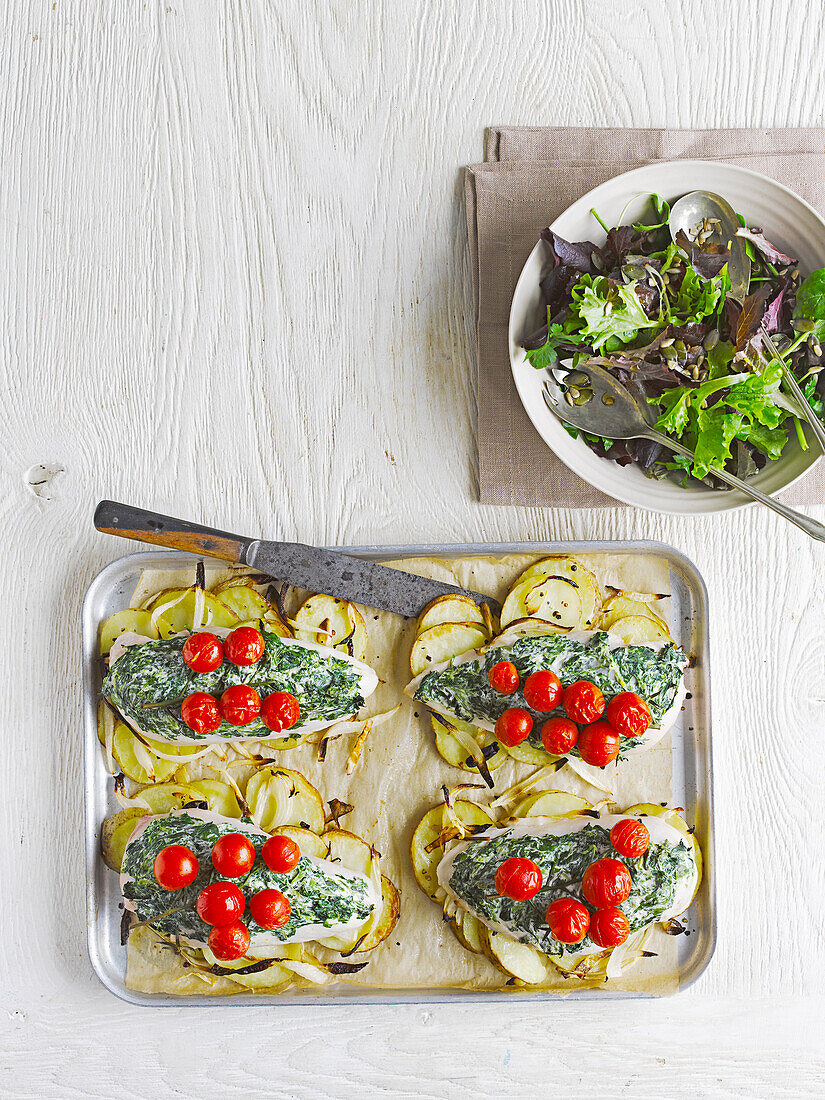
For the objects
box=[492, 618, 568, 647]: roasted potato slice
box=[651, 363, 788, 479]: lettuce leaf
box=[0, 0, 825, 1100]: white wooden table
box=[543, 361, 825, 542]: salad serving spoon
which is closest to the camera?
box=[651, 363, 788, 479]: lettuce leaf

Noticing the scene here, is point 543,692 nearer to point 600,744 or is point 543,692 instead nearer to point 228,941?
point 600,744

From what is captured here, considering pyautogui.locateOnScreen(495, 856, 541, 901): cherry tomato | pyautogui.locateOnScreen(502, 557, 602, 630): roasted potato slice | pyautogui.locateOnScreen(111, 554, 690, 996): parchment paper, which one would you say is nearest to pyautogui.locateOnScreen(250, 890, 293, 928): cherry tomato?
pyautogui.locateOnScreen(111, 554, 690, 996): parchment paper

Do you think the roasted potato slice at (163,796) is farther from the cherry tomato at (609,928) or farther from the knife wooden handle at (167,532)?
the cherry tomato at (609,928)

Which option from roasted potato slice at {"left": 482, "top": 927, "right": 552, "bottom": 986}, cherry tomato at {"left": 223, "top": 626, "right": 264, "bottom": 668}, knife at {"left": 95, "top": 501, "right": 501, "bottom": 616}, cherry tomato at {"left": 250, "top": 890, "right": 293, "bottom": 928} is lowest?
roasted potato slice at {"left": 482, "top": 927, "right": 552, "bottom": 986}

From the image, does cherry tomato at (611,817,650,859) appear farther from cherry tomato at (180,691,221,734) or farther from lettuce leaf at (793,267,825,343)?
lettuce leaf at (793,267,825,343)

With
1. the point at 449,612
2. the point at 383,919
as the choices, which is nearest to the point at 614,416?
the point at 449,612

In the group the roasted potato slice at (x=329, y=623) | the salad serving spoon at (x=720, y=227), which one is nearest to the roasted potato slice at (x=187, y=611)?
the roasted potato slice at (x=329, y=623)

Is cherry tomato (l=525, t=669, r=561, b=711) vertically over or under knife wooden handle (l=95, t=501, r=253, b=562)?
under

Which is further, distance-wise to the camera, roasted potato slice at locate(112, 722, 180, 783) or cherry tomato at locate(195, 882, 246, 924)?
roasted potato slice at locate(112, 722, 180, 783)
